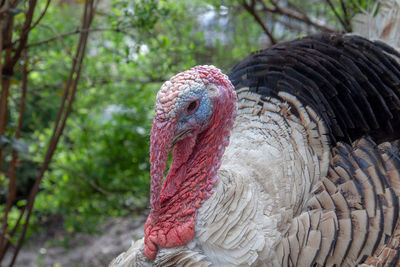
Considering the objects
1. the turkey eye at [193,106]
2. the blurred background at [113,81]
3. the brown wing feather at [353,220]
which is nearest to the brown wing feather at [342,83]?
the brown wing feather at [353,220]

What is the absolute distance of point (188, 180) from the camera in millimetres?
1788

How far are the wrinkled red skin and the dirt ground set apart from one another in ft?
7.96

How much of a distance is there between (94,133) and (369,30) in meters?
2.19

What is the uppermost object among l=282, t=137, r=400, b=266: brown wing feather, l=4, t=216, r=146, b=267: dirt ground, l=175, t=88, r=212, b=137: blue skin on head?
l=175, t=88, r=212, b=137: blue skin on head

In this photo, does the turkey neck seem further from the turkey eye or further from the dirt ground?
the dirt ground

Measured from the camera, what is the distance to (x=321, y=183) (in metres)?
1.79

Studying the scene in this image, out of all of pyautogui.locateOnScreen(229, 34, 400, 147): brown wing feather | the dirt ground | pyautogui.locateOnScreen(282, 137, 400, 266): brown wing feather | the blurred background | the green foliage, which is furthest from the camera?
the dirt ground

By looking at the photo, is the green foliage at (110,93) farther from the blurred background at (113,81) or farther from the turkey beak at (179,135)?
the turkey beak at (179,135)

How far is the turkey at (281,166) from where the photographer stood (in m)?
1.62

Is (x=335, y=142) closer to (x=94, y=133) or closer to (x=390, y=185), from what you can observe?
(x=390, y=185)

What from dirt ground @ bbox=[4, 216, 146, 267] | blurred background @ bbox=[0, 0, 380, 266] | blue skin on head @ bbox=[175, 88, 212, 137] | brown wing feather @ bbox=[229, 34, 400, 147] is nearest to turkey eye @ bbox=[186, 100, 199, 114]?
blue skin on head @ bbox=[175, 88, 212, 137]

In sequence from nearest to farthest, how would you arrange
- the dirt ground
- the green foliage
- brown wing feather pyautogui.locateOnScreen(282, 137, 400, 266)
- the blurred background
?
brown wing feather pyautogui.locateOnScreen(282, 137, 400, 266)
the blurred background
the green foliage
the dirt ground

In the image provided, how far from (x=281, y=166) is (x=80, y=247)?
317cm

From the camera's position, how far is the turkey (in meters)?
1.62
